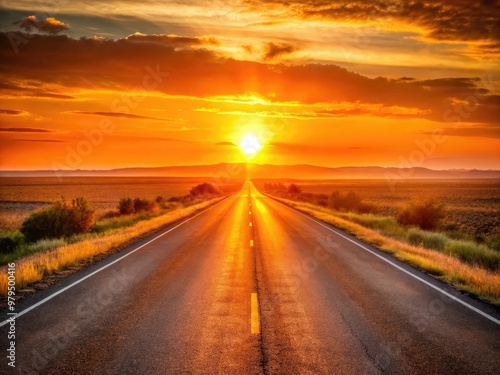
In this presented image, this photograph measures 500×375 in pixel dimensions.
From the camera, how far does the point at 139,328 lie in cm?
715

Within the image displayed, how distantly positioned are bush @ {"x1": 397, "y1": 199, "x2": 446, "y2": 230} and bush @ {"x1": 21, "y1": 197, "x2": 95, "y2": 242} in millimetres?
20407

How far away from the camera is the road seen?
5.82m

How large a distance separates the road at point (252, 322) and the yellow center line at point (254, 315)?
33mm

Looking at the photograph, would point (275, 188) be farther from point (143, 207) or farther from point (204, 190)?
point (143, 207)

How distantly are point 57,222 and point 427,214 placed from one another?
73.6 ft

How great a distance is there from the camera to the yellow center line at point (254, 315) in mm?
7138

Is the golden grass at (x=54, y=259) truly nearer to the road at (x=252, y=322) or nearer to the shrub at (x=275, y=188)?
the road at (x=252, y=322)

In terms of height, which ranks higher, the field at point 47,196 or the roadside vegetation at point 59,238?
the roadside vegetation at point 59,238

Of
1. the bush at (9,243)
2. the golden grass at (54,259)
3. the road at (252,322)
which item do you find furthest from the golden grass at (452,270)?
the bush at (9,243)

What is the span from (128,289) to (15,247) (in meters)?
12.2

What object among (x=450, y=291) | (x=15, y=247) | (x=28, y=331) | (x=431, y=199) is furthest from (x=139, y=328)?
(x=431, y=199)

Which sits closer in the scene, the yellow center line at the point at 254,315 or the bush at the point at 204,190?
the yellow center line at the point at 254,315

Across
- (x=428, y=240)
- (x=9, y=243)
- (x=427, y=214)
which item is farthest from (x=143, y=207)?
(x=428, y=240)

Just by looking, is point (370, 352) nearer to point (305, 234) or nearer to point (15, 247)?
point (305, 234)
